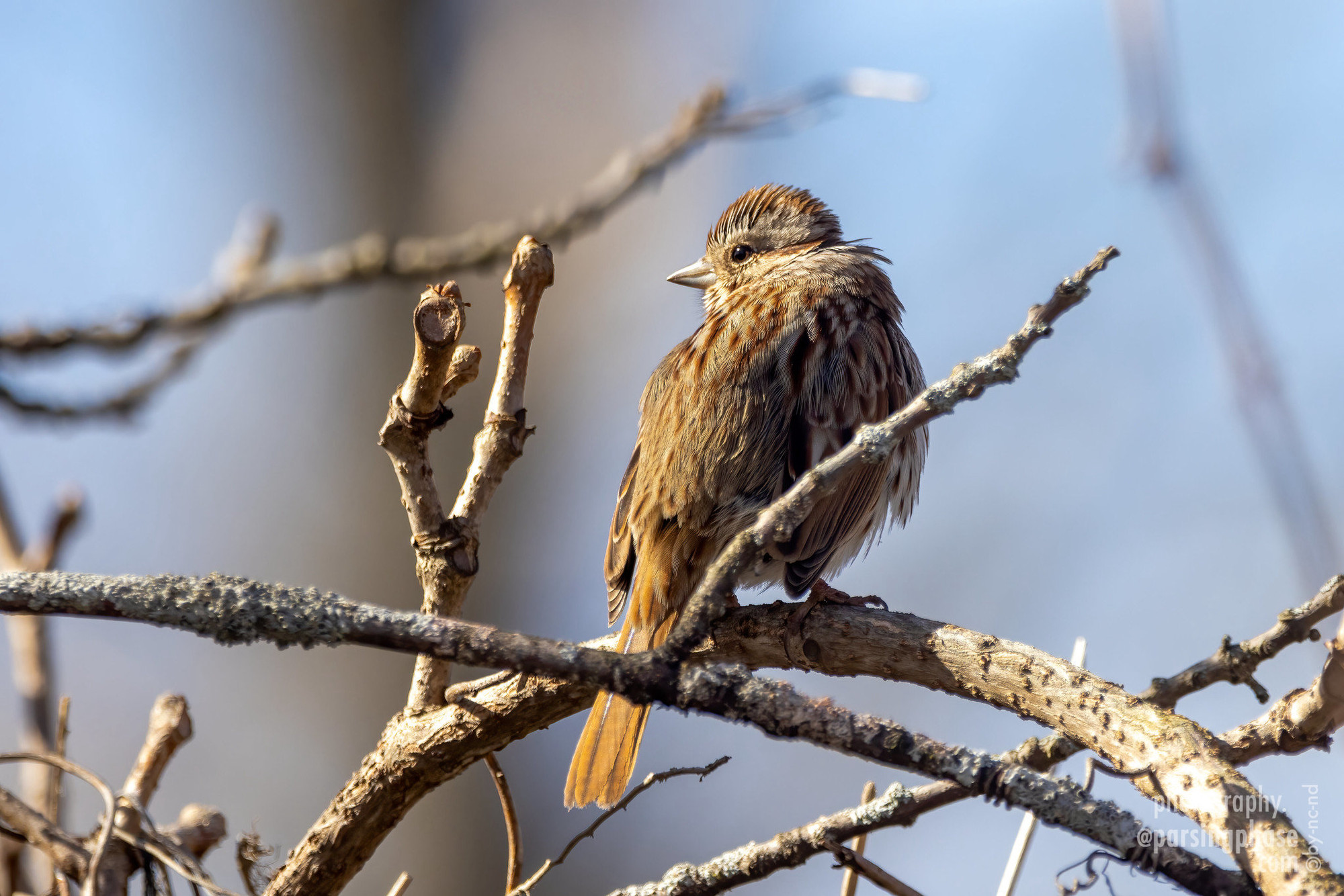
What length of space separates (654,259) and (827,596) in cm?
450

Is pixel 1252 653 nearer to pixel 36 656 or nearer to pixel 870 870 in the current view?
pixel 870 870

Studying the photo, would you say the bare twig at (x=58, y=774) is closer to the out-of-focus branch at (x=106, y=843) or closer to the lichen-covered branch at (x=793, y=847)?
the out-of-focus branch at (x=106, y=843)

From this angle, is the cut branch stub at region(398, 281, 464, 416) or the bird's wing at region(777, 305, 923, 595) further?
the bird's wing at region(777, 305, 923, 595)

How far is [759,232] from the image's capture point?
427cm

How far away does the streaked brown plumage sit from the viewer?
8.86ft

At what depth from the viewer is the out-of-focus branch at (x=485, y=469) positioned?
2.01m

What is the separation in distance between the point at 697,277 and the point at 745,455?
1573 millimetres

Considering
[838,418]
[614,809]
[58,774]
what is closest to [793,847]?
[614,809]

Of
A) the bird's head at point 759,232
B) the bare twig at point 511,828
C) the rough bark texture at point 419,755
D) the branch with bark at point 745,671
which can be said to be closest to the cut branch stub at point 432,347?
the branch with bark at point 745,671

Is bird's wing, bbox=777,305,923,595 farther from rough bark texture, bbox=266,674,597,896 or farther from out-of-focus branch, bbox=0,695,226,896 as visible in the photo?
out-of-focus branch, bbox=0,695,226,896

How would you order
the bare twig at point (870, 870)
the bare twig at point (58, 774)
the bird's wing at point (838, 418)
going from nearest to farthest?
the bare twig at point (870, 870)
the bare twig at point (58, 774)
the bird's wing at point (838, 418)

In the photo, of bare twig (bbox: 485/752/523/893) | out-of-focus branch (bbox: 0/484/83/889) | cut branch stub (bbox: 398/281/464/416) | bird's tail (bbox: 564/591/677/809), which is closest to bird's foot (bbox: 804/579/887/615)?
bird's tail (bbox: 564/591/677/809)

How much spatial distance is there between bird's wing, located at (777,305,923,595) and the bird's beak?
1084 mm

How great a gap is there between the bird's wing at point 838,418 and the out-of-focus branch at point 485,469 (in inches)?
32.8
